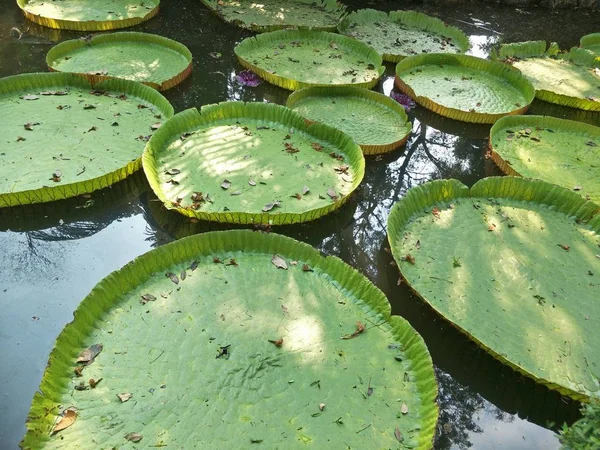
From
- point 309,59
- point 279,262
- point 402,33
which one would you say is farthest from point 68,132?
point 402,33

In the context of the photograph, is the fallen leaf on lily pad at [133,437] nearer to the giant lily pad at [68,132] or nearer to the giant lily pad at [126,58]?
the giant lily pad at [68,132]

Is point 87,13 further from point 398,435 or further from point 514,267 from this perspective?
point 398,435

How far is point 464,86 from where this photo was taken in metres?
5.48

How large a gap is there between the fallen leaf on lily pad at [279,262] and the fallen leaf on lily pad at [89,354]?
3.66ft

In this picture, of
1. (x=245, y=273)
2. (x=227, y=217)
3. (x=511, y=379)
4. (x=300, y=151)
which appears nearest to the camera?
(x=511, y=379)

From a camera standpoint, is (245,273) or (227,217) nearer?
(245,273)

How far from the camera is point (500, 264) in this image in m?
3.33

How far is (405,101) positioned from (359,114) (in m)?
0.72

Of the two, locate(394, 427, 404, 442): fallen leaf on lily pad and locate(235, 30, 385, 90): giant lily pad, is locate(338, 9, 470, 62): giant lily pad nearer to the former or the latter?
locate(235, 30, 385, 90): giant lily pad

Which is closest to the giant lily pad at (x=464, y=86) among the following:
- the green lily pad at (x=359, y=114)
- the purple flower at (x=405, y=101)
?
the purple flower at (x=405, y=101)

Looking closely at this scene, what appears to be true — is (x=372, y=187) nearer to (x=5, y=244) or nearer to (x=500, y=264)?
(x=500, y=264)

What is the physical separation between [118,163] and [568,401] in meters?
3.36

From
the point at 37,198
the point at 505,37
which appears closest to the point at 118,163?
the point at 37,198

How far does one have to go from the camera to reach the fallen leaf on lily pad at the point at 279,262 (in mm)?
3084
